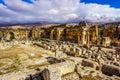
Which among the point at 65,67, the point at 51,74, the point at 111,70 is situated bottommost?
the point at 111,70

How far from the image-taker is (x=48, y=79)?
10.6 meters

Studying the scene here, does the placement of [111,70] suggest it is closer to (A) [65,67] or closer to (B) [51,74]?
(A) [65,67]

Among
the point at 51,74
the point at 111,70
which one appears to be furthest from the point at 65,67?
the point at 111,70

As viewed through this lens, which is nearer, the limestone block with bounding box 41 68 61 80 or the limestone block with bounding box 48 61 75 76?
the limestone block with bounding box 41 68 61 80

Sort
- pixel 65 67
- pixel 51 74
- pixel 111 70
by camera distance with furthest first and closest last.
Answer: pixel 111 70 < pixel 65 67 < pixel 51 74

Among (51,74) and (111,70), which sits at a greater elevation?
(51,74)

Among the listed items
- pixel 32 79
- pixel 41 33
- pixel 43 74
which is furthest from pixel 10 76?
pixel 41 33

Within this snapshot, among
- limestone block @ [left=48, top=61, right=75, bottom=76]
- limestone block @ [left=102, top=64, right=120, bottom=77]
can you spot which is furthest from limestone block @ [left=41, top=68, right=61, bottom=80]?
limestone block @ [left=102, top=64, right=120, bottom=77]

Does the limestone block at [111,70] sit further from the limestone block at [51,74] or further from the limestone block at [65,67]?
the limestone block at [51,74]

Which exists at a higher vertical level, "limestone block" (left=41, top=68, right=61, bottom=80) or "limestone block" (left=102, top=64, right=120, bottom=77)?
"limestone block" (left=41, top=68, right=61, bottom=80)

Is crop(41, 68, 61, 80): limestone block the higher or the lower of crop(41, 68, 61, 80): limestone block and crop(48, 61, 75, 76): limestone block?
the higher

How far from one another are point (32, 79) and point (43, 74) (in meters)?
1.13

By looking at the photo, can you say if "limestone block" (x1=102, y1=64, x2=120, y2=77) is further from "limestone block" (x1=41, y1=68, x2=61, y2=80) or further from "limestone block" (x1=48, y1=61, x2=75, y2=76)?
"limestone block" (x1=41, y1=68, x2=61, y2=80)

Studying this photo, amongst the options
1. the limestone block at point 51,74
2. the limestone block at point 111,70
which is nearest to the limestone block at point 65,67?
the limestone block at point 51,74
